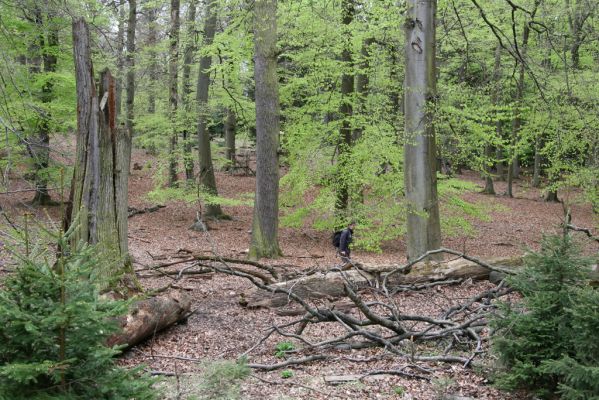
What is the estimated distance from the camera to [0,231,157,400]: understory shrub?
104 inches

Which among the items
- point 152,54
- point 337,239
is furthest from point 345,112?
point 152,54

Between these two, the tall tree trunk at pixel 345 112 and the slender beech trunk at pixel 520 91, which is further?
the tall tree trunk at pixel 345 112

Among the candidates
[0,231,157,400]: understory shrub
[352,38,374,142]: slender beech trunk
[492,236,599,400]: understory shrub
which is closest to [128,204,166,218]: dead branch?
[352,38,374,142]: slender beech trunk

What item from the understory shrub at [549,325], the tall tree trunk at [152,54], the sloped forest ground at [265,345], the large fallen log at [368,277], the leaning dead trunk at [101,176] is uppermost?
the tall tree trunk at [152,54]

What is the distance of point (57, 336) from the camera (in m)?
2.75

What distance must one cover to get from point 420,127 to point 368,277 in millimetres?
2757

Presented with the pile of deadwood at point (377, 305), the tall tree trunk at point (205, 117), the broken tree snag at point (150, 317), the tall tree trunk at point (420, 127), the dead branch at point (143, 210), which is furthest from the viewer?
the dead branch at point (143, 210)

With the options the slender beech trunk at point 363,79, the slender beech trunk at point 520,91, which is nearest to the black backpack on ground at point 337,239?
the slender beech trunk at point 363,79

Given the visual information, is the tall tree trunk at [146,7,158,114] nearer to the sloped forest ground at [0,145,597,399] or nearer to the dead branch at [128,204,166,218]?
the dead branch at [128,204,166,218]

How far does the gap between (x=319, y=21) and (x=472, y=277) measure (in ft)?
24.1

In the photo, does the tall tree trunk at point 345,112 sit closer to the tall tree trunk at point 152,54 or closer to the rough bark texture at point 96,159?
the tall tree trunk at point 152,54

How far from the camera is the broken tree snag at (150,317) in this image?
5645 millimetres

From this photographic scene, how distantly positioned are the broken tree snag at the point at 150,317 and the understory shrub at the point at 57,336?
2480 mm

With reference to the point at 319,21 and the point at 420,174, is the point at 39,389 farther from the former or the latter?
the point at 319,21
